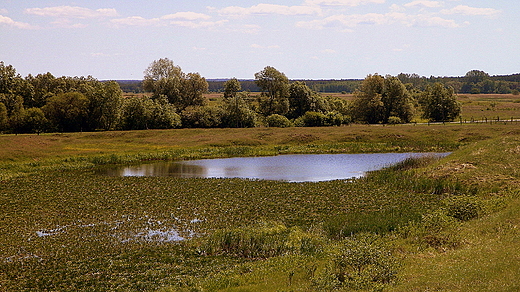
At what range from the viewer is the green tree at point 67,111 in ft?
303

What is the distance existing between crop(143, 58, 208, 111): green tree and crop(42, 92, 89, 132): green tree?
65.9 ft

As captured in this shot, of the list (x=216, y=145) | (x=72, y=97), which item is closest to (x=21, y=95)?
(x=72, y=97)

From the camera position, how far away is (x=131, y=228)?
30172 mm

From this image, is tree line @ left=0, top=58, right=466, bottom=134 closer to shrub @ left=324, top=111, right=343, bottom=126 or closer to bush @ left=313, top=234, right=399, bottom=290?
shrub @ left=324, top=111, right=343, bottom=126

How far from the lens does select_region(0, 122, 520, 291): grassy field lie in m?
18.9

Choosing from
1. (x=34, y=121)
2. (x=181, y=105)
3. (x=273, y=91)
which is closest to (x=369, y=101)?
(x=273, y=91)

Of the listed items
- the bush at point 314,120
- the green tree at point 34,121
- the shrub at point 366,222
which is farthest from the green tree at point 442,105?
the shrub at point 366,222

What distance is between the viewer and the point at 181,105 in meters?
112

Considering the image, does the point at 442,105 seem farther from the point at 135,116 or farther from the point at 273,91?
the point at 135,116

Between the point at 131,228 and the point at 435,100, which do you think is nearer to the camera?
the point at 131,228

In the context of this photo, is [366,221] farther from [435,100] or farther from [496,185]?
[435,100]

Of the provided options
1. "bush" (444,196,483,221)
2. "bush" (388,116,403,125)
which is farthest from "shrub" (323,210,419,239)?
"bush" (388,116,403,125)

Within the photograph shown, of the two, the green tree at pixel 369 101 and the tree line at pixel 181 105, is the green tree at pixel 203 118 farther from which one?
the green tree at pixel 369 101

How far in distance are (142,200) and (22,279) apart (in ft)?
55.2
